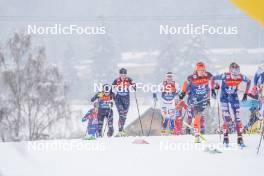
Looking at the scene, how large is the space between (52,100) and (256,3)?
29.4 metres

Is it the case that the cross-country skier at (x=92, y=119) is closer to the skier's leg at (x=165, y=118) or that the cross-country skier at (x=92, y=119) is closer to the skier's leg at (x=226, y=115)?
the skier's leg at (x=165, y=118)

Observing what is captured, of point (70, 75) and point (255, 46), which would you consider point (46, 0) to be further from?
point (255, 46)

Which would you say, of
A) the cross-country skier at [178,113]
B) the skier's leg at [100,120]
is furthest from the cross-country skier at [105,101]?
the cross-country skier at [178,113]

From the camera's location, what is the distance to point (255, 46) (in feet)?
316

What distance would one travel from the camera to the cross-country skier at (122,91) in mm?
13477

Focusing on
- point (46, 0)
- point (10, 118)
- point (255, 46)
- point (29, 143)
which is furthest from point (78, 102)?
point (29, 143)

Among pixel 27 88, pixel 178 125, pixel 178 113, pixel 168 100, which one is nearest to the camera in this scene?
pixel 168 100

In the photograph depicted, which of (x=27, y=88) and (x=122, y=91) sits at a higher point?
(x=27, y=88)

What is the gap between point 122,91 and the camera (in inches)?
539

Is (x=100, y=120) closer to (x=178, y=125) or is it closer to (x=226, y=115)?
(x=178, y=125)

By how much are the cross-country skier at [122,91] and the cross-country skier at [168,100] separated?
3.37 ft

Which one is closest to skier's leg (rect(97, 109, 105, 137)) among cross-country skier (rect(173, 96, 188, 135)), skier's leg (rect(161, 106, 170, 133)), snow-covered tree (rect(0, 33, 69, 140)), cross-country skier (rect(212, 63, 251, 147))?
skier's leg (rect(161, 106, 170, 133))

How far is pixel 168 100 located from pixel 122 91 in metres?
1.38

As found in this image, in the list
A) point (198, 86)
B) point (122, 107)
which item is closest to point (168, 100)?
point (122, 107)
